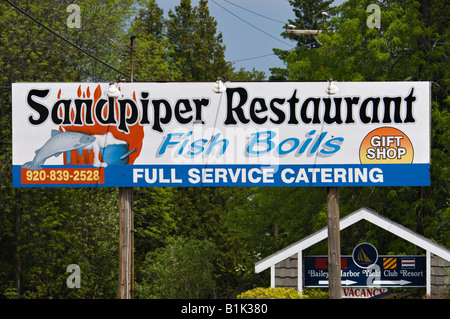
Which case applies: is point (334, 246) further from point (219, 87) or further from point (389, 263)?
point (389, 263)

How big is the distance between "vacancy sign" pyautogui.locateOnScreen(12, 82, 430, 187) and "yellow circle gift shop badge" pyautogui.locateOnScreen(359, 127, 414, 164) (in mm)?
22

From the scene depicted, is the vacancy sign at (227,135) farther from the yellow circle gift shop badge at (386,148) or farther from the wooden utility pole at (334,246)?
the wooden utility pole at (334,246)

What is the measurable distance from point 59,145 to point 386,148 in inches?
283

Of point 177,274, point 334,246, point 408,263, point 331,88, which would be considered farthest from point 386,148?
point 177,274

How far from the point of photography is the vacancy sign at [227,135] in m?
17.0

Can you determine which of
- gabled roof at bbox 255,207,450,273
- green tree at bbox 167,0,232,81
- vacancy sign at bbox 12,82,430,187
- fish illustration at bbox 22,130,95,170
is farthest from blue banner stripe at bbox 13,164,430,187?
green tree at bbox 167,0,232,81

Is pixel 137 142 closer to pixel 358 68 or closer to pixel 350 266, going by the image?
pixel 350 266

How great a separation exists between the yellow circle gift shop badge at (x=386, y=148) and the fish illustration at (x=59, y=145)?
605 centimetres

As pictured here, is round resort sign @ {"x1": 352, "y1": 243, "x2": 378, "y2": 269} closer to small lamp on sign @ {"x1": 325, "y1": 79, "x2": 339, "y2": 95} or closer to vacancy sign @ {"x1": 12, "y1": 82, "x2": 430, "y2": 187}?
vacancy sign @ {"x1": 12, "y1": 82, "x2": 430, "y2": 187}

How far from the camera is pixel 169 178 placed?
17.1 metres

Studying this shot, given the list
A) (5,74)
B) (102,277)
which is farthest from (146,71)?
(102,277)

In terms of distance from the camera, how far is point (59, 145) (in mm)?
17219

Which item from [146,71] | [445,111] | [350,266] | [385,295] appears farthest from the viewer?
[146,71]

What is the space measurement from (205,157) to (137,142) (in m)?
1.55
